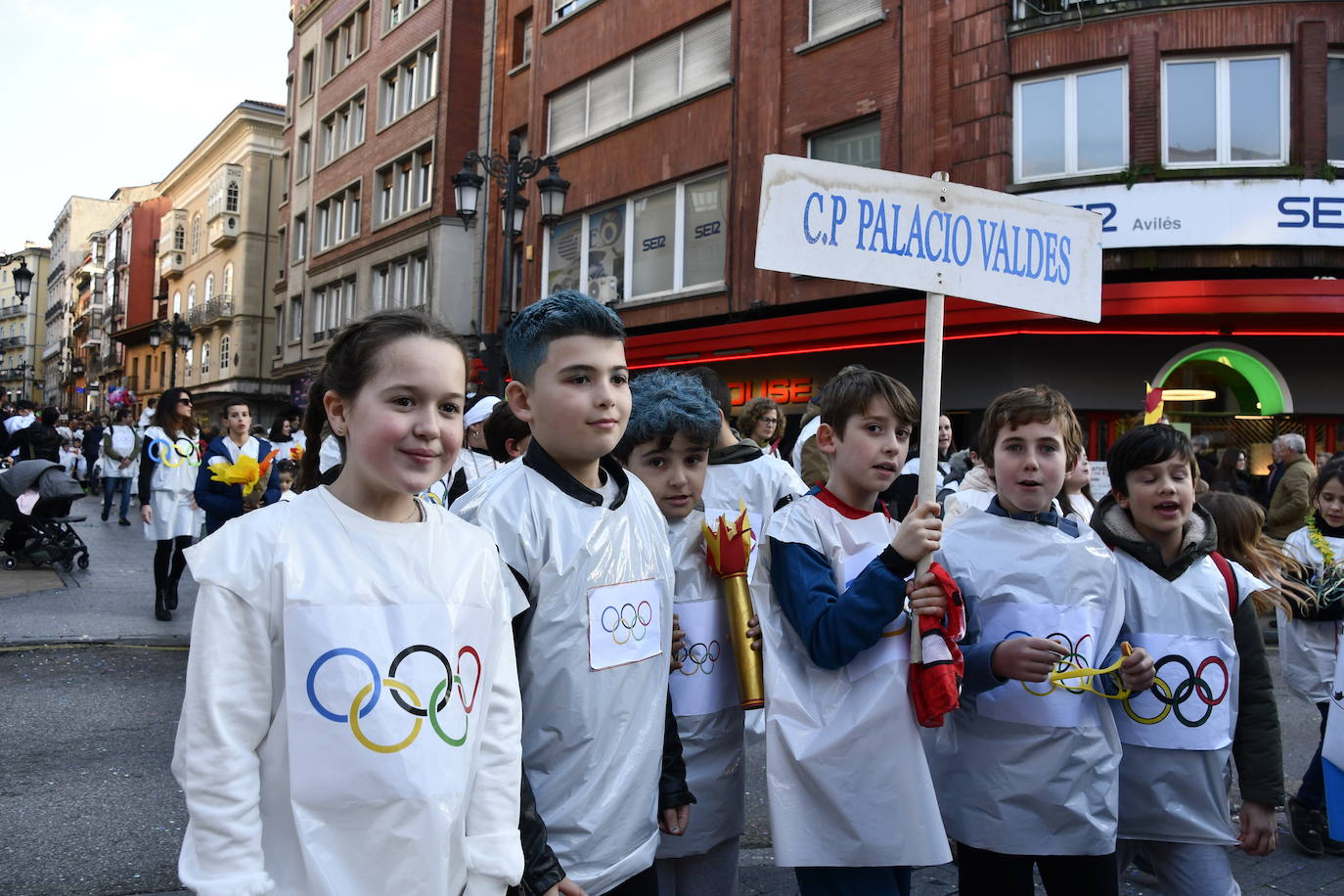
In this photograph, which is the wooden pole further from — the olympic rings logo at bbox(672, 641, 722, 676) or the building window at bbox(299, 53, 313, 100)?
the building window at bbox(299, 53, 313, 100)

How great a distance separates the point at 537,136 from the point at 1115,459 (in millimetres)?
20694

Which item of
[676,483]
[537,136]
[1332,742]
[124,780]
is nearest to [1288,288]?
[1332,742]

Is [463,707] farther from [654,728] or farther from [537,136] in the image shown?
[537,136]

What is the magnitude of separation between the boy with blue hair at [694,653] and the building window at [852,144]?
43.3 feet

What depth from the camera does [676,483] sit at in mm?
2906

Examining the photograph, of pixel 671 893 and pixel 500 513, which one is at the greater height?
pixel 500 513

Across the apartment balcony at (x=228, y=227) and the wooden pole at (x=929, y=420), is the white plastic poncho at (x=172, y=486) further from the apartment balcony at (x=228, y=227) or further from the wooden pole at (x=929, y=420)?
the apartment balcony at (x=228, y=227)

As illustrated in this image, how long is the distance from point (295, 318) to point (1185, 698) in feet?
119

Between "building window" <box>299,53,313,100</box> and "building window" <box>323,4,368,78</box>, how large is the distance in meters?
1.76

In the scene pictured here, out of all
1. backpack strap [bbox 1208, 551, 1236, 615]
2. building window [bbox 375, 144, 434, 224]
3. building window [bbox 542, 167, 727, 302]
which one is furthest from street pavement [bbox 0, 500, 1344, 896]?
building window [bbox 375, 144, 434, 224]

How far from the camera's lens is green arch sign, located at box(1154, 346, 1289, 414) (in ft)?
43.4

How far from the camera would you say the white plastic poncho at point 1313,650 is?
4465mm

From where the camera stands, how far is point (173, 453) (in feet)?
30.5

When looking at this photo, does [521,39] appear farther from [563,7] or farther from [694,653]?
[694,653]
